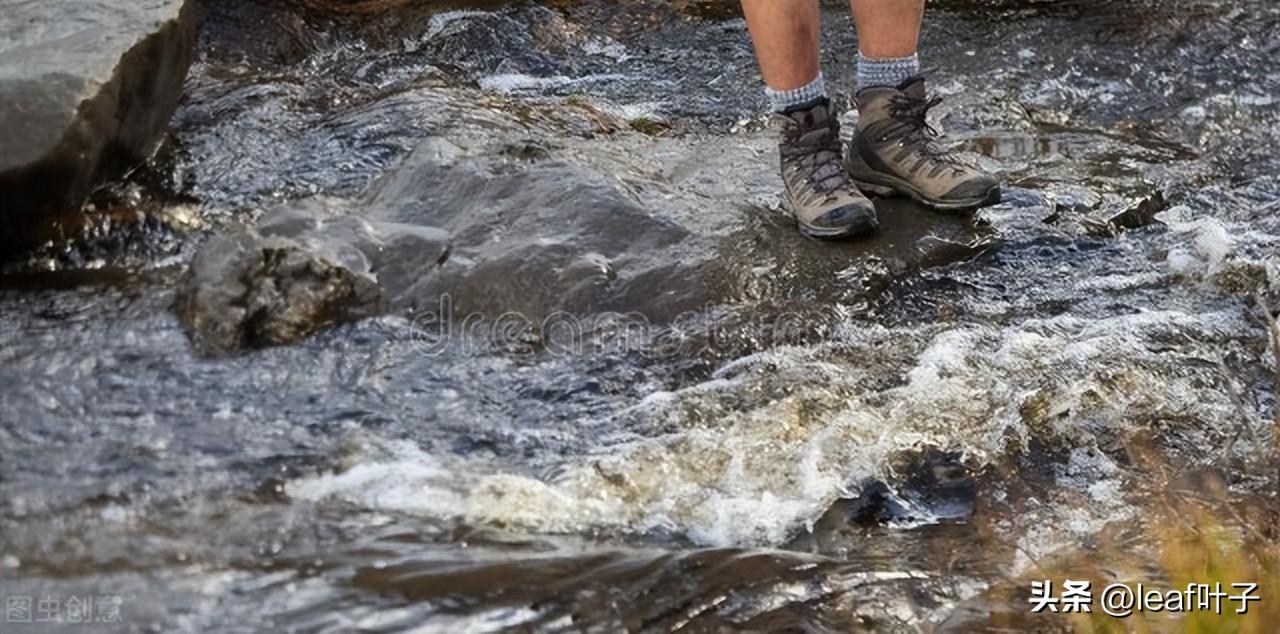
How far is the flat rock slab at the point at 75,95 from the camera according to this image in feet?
11.6

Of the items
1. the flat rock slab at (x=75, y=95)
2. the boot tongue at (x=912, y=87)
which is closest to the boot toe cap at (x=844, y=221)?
the boot tongue at (x=912, y=87)

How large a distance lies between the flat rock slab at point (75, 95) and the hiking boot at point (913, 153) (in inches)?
86.5

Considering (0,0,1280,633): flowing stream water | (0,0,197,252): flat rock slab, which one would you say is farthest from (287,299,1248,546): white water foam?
(0,0,197,252): flat rock slab

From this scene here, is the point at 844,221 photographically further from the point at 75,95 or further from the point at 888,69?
the point at 75,95

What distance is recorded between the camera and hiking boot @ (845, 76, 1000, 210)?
3.77 metres

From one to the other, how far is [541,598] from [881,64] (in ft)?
6.60

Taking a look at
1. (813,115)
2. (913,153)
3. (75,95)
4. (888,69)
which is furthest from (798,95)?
(75,95)

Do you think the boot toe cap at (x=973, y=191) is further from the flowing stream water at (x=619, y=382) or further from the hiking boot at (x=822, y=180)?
the hiking boot at (x=822, y=180)

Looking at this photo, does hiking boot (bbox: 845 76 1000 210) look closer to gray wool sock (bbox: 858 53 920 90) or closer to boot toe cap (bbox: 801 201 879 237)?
gray wool sock (bbox: 858 53 920 90)

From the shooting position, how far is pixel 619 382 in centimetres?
315

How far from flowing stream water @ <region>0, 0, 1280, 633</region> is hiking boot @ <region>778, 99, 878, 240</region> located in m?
0.09

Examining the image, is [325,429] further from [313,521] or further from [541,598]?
[541,598]

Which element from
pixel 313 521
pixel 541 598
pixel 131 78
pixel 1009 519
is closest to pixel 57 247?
pixel 131 78

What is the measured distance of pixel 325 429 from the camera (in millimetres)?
2871
